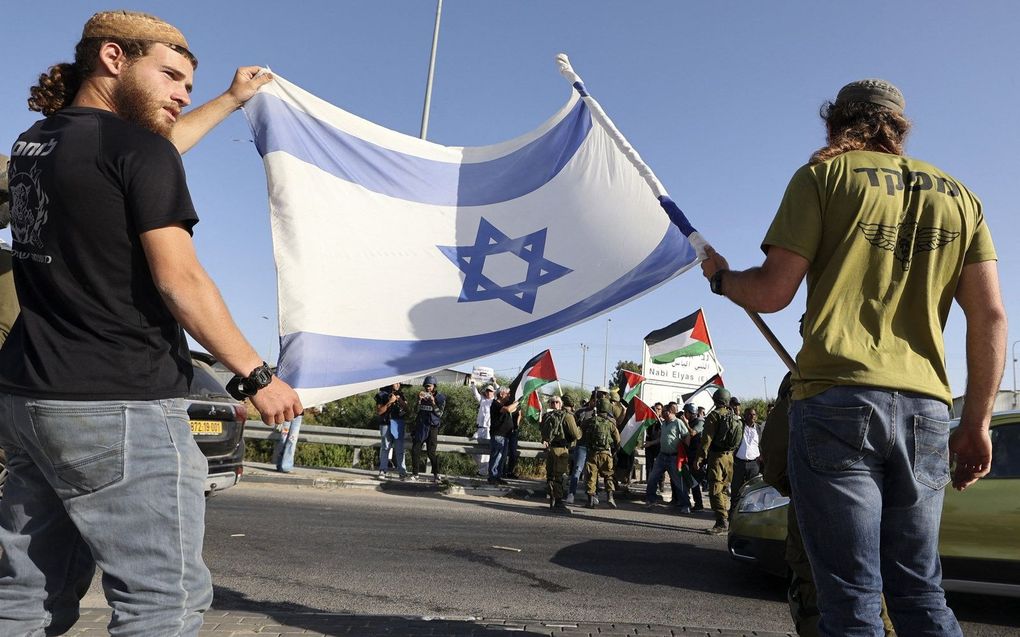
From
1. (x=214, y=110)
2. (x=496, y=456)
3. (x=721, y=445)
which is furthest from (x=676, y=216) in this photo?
(x=496, y=456)

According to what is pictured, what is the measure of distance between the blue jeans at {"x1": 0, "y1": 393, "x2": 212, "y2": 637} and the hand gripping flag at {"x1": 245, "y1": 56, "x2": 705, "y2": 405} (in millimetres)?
1516

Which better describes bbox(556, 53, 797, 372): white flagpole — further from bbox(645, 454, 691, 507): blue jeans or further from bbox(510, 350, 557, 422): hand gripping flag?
bbox(510, 350, 557, 422): hand gripping flag

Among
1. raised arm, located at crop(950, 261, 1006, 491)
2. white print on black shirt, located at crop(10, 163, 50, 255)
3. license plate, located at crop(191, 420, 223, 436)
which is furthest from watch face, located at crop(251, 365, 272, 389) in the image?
license plate, located at crop(191, 420, 223, 436)

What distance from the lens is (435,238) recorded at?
14.0 ft

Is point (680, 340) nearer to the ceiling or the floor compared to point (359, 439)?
nearer to the ceiling

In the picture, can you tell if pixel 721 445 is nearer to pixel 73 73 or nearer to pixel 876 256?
pixel 876 256

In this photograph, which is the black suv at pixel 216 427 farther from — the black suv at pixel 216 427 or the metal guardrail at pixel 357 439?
the metal guardrail at pixel 357 439

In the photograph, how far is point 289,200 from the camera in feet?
12.8

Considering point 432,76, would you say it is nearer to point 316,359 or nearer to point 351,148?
point 351,148

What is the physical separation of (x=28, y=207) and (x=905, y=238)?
2.34 m

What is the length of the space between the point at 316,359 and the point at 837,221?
2.27 metres

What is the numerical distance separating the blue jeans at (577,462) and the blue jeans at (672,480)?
3.98 feet

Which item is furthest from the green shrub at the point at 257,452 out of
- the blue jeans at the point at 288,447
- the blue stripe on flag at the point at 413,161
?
the blue stripe on flag at the point at 413,161

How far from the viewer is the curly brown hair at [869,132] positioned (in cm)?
235
